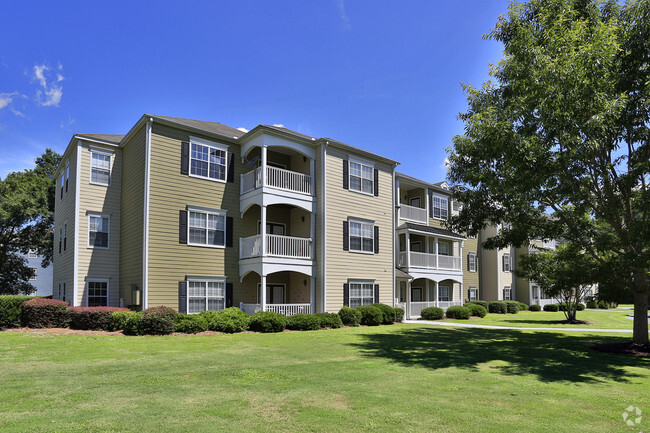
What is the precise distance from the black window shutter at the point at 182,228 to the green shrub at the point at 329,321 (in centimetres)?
711

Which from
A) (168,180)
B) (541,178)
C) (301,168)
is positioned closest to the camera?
(541,178)

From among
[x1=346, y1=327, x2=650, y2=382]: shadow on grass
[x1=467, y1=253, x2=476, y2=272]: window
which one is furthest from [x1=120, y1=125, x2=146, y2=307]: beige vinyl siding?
[x1=467, y1=253, x2=476, y2=272]: window

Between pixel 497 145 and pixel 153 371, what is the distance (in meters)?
10.6

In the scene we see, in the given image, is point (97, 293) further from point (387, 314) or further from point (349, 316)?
point (387, 314)

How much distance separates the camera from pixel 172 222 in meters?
19.5

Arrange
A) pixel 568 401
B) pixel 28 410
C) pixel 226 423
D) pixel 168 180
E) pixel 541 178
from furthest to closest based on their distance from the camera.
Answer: pixel 168 180 → pixel 541 178 → pixel 568 401 → pixel 28 410 → pixel 226 423

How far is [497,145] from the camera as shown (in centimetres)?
1225

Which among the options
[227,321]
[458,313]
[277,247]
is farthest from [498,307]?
[227,321]

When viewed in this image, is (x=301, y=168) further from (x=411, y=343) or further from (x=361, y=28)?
(x=411, y=343)

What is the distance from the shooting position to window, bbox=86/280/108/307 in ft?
67.6

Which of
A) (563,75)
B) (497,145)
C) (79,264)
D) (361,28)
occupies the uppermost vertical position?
(361,28)

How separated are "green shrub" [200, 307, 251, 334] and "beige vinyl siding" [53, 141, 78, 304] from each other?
26.2 feet

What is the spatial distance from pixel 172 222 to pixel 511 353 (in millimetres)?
14686

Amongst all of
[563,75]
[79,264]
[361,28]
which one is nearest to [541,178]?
[563,75]
